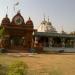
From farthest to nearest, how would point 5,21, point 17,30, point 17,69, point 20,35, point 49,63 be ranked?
point 20,35 → point 17,30 → point 5,21 → point 49,63 → point 17,69

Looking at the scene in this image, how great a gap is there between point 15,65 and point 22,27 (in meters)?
29.1

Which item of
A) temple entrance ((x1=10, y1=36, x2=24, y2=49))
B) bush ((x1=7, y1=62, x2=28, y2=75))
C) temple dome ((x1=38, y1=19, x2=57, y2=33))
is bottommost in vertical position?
bush ((x1=7, y1=62, x2=28, y2=75))

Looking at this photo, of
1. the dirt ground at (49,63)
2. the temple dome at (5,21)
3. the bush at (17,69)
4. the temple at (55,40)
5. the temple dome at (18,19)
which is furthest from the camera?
the temple at (55,40)

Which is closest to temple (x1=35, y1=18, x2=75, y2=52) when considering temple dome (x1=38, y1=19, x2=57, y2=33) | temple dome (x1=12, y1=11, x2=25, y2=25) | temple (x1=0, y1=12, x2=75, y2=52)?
temple (x1=0, y1=12, x2=75, y2=52)

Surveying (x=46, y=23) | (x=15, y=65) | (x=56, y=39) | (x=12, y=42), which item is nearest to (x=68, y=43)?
(x=56, y=39)

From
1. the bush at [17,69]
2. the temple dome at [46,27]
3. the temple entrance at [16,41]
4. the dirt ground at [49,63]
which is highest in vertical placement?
the temple dome at [46,27]

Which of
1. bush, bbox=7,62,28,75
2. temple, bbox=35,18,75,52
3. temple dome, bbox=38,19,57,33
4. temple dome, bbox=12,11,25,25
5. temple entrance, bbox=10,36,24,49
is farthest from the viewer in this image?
temple dome, bbox=38,19,57,33

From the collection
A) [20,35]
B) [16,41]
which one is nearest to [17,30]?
[20,35]

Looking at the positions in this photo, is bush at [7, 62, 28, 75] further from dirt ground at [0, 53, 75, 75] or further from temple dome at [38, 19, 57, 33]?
temple dome at [38, 19, 57, 33]

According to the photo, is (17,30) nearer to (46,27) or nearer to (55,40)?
(55,40)

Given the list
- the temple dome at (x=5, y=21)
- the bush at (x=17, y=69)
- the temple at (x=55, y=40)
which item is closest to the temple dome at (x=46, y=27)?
the temple at (x=55, y=40)

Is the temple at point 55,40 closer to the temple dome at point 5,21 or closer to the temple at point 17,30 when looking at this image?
the temple at point 17,30

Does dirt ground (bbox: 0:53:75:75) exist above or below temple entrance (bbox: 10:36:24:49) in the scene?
below

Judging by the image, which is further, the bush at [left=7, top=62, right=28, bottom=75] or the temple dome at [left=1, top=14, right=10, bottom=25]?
the temple dome at [left=1, top=14, right=10, bottom=25]
